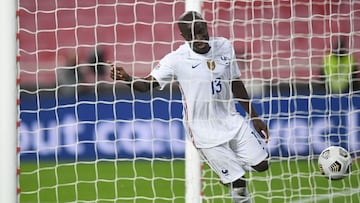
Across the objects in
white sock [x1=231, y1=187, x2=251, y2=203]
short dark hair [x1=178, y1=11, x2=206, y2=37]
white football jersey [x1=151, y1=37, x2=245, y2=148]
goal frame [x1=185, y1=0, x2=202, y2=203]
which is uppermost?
short dark hair [x1=178, y1=11, x2=206, y2=37]

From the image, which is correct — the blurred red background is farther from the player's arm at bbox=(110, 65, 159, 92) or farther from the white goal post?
the white goal post

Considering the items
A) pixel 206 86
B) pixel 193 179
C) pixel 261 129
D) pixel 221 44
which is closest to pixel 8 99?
pixel 193 179

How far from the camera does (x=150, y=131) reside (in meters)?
6.38

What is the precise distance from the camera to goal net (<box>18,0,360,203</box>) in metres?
5.69

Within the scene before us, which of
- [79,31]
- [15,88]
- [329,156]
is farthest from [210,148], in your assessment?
[79,31]

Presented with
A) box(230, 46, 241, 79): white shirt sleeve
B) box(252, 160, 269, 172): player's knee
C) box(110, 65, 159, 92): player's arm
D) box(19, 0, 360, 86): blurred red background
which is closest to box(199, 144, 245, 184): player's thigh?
box(252, 160, 269, 172): player's knee

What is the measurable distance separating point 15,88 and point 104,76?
2725 millimetres

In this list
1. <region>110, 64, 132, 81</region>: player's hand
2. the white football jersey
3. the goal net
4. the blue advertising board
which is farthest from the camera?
the blue advertising board

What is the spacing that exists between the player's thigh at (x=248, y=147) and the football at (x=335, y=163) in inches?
13.7

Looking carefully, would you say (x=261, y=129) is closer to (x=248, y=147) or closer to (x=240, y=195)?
(x=248, y=147)

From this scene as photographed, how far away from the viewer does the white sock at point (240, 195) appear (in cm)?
447

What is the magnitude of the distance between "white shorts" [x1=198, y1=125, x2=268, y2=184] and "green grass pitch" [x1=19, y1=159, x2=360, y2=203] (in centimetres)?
31

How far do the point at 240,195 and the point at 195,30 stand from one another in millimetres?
953

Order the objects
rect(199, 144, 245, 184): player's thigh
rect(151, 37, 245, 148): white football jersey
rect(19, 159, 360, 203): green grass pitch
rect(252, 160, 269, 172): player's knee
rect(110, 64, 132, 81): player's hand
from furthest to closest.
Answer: rect(19, 159, 360, 203): green grass pitch → rect(252, 160, 269, 172): player's knee → rect(199, 144, 245, 184): player's thigh → rect(151, 37, 245, 148): white football jersey → rect(110, 64, 132, 81): player's hand
